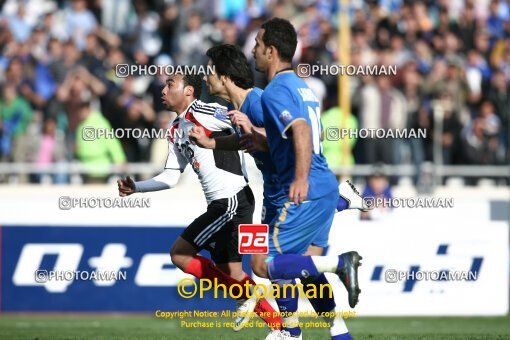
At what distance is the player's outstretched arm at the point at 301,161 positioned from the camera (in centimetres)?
962

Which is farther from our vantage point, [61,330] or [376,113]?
[376,113]

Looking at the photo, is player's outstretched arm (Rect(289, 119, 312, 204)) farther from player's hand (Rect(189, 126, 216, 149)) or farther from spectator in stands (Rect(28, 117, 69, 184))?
spectator in stands (Rect(28, 117, 69, 184))

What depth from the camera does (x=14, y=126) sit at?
59.6 feet

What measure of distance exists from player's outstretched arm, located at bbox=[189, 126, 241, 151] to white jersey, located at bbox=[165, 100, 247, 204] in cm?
93

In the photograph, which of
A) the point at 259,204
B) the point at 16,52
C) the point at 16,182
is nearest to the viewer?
the point at 259,204

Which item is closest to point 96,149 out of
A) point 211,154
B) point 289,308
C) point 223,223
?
point 211,154

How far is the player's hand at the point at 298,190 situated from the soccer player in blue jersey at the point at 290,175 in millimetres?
181

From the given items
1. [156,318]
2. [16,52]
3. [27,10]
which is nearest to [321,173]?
[156,318]

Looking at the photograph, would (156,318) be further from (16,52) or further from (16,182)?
(16,52)

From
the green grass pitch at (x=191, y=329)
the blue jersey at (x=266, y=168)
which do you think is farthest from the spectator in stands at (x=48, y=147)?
the blue jersey at (x=266, y=168)

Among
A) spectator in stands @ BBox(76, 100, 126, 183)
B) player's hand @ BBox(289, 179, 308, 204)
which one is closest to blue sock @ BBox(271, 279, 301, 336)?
player's hand @ BBox(289, 179, 308, 204)

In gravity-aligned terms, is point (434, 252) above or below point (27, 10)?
below

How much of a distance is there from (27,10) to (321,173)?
1272 centimetres

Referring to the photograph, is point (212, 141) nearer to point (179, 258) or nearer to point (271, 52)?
point (271, 52)
